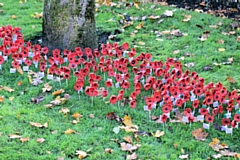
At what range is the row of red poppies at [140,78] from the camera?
4406mm

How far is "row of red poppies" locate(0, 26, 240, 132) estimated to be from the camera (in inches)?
173

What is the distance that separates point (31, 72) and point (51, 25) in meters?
0.86

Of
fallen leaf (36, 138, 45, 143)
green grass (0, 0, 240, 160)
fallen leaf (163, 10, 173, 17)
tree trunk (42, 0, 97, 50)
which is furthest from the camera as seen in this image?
fallen leaf (163, 10, 173, 17)

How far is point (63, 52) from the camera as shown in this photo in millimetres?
5867

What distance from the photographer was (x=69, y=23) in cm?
581

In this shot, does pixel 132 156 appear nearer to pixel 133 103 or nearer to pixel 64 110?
pixel 133 103

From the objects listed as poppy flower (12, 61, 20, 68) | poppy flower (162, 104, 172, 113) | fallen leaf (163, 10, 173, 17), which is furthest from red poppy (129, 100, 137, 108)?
fallen leaf (163, 10, 173, 17)

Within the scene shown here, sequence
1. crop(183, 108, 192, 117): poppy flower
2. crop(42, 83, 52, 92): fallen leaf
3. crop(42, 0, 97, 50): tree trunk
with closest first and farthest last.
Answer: crop(183, 108, 192, 117): poppy flower → crop(42, 83, 52, 92): fallen leaf → crop(42, 0, 97, 50): tree trunk

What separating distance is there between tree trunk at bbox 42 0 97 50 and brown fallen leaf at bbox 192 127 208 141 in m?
2.42

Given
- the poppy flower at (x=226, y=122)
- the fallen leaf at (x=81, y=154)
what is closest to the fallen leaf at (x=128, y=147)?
the fallen leaf at (x=81, y=154)

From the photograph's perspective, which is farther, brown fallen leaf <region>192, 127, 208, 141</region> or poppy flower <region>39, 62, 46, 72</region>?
poppy flower <region>39, 62, 46, 72</region>

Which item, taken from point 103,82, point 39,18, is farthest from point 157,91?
point 39,18

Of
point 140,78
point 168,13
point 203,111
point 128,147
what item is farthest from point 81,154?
point 168,13

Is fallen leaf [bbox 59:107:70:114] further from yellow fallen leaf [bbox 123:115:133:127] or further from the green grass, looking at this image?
yellow fallen leaf [bbox 123:115:133:127]
